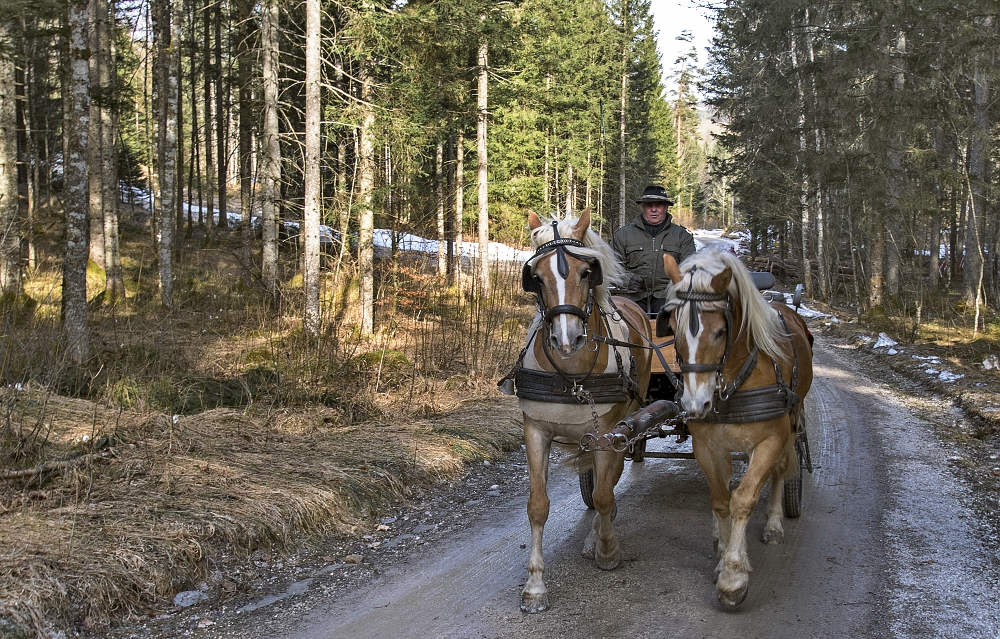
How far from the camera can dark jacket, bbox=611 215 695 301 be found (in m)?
7.10

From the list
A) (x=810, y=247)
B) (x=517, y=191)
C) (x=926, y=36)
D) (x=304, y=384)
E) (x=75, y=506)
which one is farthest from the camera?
(x=810, y=247)

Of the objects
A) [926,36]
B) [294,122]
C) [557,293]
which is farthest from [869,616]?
[294,122]

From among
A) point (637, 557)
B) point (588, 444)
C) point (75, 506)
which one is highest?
point (588, 444)

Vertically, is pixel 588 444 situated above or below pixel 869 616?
above

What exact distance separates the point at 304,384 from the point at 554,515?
3.83 metres

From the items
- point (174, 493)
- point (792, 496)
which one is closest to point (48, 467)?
point (174, 493)

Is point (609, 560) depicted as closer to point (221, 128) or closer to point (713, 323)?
point (713, 323)

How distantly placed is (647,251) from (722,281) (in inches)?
108

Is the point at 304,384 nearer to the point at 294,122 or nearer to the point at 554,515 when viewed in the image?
the point at 554,515

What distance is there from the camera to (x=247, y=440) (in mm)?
7387

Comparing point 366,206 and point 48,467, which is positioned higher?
point 366,206

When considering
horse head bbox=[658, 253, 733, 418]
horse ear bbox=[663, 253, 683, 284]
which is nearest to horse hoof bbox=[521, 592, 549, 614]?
horse head bbox=[658, 253, 733, 418]

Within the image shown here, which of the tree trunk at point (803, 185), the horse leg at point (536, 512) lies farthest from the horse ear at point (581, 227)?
the tree trunk at point (803, 185)

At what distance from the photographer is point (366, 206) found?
44.3 feet
